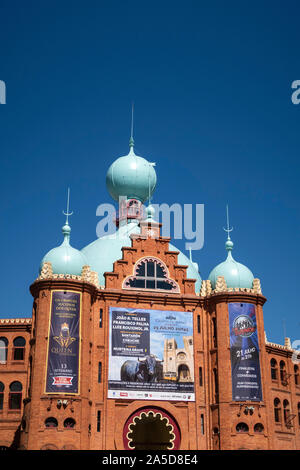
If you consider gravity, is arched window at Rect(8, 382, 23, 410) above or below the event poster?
below

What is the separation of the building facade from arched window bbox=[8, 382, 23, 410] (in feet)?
0.28

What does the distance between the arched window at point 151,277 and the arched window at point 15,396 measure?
13.2 metres

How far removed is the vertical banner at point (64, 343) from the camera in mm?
58250

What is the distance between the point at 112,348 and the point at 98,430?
680 cm

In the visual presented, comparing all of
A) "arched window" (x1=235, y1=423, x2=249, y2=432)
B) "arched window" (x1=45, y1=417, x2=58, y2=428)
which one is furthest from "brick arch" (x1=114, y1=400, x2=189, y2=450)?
"arched window" (x1=45, y1=417, x2=58, y2=428)

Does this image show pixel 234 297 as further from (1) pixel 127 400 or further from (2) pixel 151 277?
(1) pixel 127 400

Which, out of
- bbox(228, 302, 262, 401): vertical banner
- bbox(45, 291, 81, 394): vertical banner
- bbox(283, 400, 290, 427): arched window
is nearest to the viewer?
bbox(45, 291, 81, 394): vertical banner

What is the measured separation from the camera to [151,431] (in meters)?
66.2

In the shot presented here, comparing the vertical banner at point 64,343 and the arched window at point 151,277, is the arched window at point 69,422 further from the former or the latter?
the arched window at point 151,277

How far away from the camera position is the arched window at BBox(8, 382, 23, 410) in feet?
207

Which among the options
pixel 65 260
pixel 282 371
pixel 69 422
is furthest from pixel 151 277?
pixel 282 371

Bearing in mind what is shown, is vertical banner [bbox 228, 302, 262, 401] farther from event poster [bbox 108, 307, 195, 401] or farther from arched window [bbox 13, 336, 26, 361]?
arched window [bbox 13, 336, 26, 361]

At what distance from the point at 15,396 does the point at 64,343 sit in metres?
8.15
